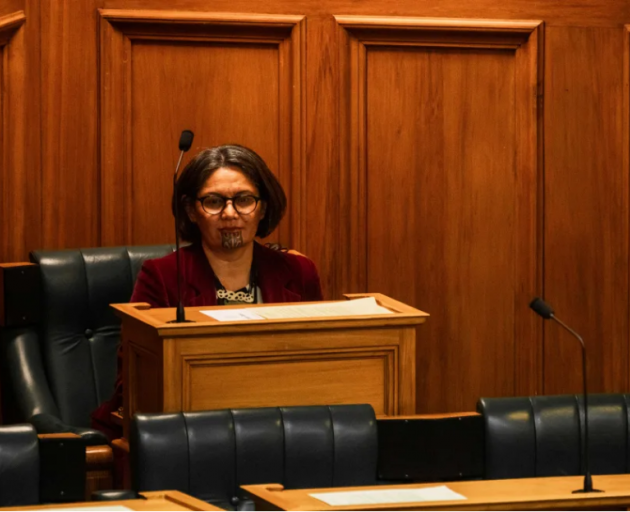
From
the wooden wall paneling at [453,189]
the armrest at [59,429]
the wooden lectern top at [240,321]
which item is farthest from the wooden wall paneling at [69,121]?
the wooden lectern top at [240,321]

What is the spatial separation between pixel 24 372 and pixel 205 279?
0.73 meters

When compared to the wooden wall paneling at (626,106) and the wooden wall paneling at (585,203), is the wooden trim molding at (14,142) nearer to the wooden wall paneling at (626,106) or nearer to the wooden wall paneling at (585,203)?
the wooden wall paneling at (585,203)

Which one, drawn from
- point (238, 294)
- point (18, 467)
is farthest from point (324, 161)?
point (18, 467)

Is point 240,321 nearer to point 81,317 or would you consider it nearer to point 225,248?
point 225,248

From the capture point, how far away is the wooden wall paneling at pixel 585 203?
16.4ft

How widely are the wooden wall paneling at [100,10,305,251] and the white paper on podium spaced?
4.04 ft

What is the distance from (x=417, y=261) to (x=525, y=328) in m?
0.48

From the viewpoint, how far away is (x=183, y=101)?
477 centimetres

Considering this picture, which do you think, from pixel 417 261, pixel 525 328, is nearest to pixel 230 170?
pixel 417 261

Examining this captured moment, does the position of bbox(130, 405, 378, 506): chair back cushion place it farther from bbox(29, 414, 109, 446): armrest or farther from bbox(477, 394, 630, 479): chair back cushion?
bbox(29, 414, 109, 446): armrest

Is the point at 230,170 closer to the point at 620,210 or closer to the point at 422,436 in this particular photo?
the point at 422,436

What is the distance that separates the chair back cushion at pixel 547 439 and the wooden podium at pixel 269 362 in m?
0.32

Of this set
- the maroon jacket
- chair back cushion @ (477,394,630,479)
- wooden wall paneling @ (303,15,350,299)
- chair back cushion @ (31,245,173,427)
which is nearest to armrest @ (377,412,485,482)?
chair back cushion @ (477,394,630,479)

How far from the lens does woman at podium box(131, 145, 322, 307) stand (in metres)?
3.96
